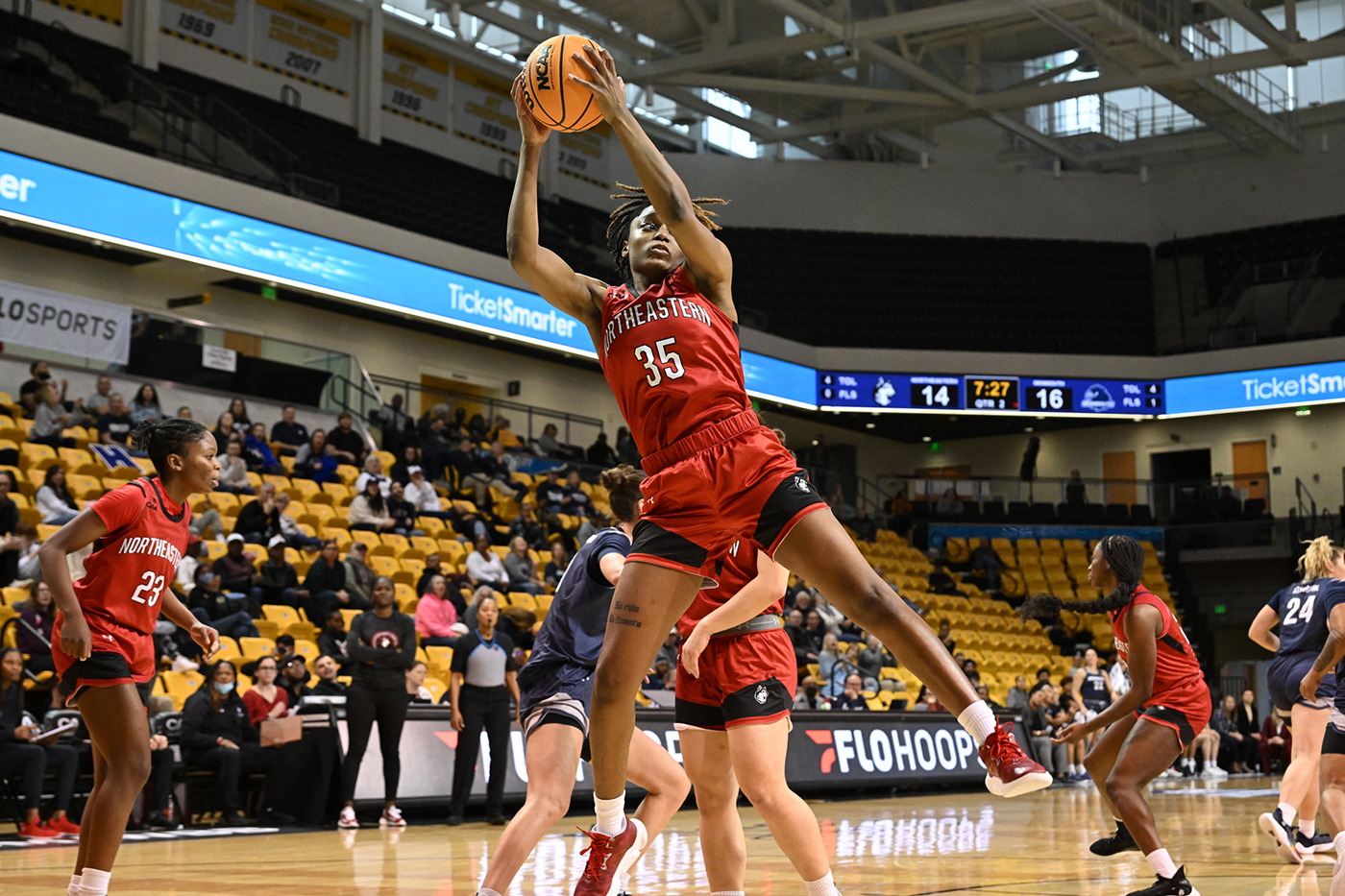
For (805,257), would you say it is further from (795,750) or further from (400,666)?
(400,666)

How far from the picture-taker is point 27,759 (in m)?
9.48

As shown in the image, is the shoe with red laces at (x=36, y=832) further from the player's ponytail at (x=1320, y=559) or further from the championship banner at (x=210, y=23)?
the championship banner at (x=210, y=23)

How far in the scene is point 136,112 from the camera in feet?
61.2

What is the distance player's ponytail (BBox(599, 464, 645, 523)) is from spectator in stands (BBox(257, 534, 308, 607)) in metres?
9.16

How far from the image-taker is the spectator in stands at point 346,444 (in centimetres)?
1780

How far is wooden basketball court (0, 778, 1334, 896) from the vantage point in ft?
21.1

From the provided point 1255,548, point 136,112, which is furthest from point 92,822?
point 1255,548

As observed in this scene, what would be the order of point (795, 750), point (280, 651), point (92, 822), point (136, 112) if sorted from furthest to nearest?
point (136, 112)
point (795, 750)
point (280, 651)
point (92, 822)

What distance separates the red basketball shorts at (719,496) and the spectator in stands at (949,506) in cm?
2575

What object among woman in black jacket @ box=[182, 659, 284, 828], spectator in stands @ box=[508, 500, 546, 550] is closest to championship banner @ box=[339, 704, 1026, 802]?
woman in black jacket @ box=[182, 659, 284, 828]

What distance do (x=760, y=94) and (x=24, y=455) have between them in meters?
19.5

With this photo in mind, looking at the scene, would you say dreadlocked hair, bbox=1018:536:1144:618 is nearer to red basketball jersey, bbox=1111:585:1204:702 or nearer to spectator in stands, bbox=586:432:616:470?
red basketball jersey, bbox=1111:585:1204:702

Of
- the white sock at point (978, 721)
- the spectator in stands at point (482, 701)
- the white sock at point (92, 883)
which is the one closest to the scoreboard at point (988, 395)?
the spectator in stands at point (482, 701)

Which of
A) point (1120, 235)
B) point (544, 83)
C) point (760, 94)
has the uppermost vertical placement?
point (760, 94)
